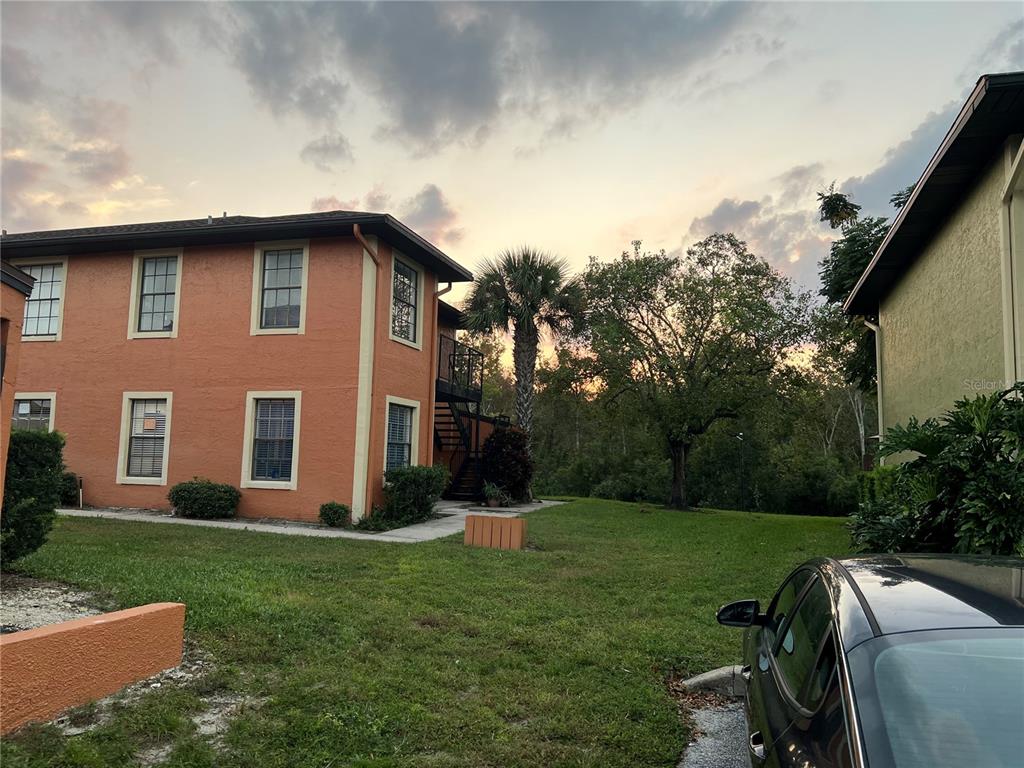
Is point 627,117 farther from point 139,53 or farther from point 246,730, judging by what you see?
point 246,730

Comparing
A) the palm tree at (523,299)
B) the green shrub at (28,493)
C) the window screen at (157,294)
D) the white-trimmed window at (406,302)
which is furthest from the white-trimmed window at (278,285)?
the green shrub at (28,493)

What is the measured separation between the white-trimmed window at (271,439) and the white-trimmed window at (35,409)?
503 cm

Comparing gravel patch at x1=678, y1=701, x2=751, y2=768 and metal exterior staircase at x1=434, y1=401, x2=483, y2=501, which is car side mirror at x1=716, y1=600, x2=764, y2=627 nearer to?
gravel patch at x1=678, y1=701, x2=751, y2=768

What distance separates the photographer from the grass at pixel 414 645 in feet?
11.5

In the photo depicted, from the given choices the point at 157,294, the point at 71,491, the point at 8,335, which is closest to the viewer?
the point at 8,335

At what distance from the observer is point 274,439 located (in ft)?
45.8

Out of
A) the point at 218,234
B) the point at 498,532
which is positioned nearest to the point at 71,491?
the point at 218,234

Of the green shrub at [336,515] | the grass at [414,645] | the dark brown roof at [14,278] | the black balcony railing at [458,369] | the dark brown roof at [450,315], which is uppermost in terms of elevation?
the dark brown roof at [450,315]

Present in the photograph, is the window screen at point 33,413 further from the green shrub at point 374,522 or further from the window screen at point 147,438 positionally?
the green shrub at point 374,522

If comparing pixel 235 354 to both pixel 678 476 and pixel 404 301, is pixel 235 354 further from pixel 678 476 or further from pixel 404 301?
pixel 678 476

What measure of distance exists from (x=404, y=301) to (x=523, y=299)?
5.52 m

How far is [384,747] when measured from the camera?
3.49 m

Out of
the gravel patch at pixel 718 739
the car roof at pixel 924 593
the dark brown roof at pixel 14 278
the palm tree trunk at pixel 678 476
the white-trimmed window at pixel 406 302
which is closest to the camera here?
the car roof at pixel 924 593

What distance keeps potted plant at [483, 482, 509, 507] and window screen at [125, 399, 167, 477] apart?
8.04 metres
